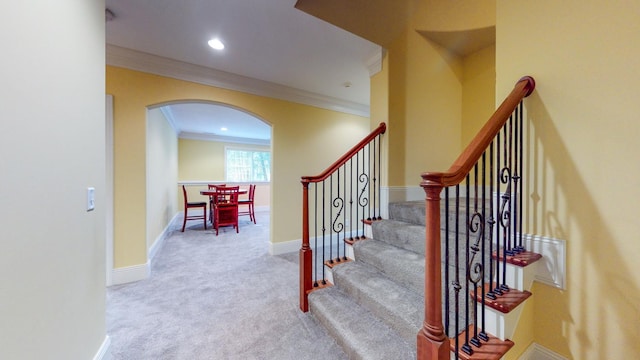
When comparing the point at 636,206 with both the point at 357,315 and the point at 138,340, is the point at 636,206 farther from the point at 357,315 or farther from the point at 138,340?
the point at 138,340

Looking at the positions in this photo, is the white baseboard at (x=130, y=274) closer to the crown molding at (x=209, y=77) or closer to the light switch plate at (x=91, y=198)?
the light switch plate at (x=91, y=198)

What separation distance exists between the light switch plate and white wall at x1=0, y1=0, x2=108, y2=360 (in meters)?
0.04

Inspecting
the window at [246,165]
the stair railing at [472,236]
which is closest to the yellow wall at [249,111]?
the stair railing at [472,236]

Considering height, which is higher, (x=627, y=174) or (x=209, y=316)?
(x=627, y=174)

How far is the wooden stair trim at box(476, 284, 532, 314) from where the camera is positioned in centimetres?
118

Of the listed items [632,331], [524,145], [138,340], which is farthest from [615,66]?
[138,340]

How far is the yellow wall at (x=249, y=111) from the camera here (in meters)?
2.59

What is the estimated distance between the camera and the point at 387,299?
5.16ft

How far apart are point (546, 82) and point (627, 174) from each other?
23.6 inches

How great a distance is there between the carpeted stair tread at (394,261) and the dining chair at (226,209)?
339cm

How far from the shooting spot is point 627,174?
111cm

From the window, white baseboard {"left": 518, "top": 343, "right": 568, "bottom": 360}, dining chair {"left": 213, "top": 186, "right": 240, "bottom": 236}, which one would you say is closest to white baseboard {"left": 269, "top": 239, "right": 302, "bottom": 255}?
dining chair {"left": 213, "top": 186, "right": 240, "bottom": 236}

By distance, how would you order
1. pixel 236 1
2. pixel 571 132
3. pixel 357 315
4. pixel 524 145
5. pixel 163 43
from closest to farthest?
pixel 571 132, pixel 524 145, pixel 357 315, pixel 236 1, pixel 163 43

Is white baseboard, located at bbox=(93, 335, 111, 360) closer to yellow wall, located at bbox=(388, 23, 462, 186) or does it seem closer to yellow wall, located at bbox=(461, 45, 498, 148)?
yellow wall, located at bbox=(388, 23, 462, 186)
